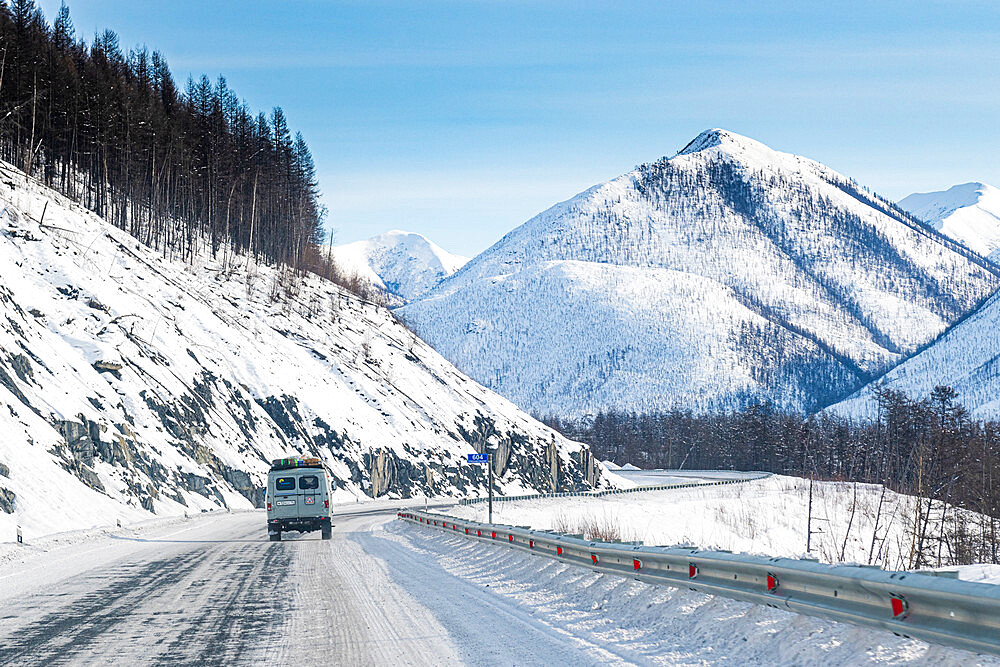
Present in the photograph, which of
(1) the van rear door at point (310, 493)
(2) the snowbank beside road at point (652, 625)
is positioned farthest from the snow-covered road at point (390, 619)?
(1) the van rear door at point (310, 493)

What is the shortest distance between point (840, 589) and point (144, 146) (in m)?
77.5

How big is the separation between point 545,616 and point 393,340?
7053 centimetres

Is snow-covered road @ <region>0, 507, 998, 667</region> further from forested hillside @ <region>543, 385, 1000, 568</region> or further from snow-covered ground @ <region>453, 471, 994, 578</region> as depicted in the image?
forested hillside @ <region>543, 385, 1000, 568</region>

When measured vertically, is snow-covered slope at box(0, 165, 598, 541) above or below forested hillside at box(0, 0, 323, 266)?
below

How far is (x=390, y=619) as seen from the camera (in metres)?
11.8

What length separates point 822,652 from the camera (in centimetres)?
792

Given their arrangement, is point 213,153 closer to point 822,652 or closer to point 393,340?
point 393,340

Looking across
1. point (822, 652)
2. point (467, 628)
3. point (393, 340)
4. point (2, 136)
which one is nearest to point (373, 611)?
point (467, 628)

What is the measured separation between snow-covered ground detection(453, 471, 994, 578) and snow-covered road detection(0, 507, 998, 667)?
30.8 metres

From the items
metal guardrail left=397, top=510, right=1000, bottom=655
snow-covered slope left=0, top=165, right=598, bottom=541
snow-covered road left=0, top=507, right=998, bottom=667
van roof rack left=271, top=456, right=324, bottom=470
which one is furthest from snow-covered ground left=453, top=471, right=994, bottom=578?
metal guardrail left=397, top=510, right=1000, bottom=655

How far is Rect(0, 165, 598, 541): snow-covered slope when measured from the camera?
38.3m

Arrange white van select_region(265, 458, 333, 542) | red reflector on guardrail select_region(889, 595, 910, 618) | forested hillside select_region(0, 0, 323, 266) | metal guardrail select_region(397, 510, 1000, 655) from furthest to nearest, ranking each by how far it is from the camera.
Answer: forested hillside select_region(0, 0, 323, 266), white van select_region(265, 458, 333, 542), red reflector on guardrail select_region(889, 595, 910, 618), metal guardrail select_region(397, 510, 1000, 655)

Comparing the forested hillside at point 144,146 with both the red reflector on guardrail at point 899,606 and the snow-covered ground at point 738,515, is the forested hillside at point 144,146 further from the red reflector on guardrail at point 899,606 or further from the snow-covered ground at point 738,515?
the red reflector on guardrail at point 899,606

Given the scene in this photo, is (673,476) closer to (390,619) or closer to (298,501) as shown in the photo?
(298,501)
